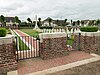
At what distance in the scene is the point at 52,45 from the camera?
6.16m

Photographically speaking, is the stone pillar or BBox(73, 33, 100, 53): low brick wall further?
BBox(73, 33, 100, 53): low brick wall

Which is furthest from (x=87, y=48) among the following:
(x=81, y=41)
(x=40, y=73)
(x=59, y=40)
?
(x=40, y=73)

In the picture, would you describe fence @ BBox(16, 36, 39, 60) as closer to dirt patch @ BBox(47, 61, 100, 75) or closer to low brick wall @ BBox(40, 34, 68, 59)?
low brick wall @ BBox(40, 34, 68, 59)

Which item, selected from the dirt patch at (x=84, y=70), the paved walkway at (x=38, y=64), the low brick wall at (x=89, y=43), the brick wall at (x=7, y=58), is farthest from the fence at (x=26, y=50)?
the low brick wall at (x=89, y=43)

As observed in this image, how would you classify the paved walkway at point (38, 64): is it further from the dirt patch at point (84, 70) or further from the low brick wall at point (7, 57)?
the dirt patch at point (84, 70)

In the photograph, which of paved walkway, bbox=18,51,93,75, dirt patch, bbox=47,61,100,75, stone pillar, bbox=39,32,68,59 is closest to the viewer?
dirt patch, bbox=47,61,100,75

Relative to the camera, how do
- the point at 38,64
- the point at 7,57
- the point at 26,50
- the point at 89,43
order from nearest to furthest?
the point at 7,57 → the point at 38,64 → the point at 26,50 → the point at 89,43

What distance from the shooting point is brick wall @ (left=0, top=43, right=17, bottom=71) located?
184 inches

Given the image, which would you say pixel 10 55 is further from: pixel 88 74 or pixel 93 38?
pixel 93 38

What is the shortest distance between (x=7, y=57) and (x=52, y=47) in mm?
2341

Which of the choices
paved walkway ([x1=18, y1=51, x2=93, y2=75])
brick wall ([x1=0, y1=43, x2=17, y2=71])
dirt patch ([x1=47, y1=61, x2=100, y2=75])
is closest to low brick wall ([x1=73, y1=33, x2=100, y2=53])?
paved walkway ([x1=18, y1=51, x2=93, y2=75])

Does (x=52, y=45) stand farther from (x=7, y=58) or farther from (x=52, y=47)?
(x=7, y=58)

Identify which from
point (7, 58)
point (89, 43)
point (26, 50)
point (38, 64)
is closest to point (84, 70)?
point (38, 64)

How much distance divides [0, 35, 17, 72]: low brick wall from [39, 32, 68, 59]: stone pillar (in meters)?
1.67
